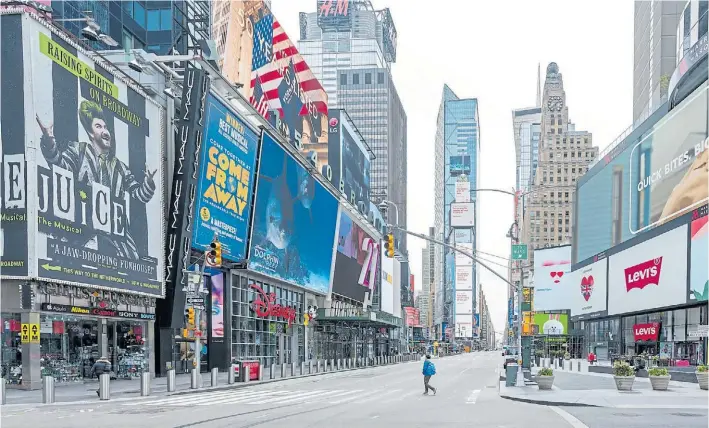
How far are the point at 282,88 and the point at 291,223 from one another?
14209mm

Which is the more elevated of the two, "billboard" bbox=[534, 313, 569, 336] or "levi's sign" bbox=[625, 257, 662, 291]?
"levi's sign" bbox=[625, 257, 662, 291]

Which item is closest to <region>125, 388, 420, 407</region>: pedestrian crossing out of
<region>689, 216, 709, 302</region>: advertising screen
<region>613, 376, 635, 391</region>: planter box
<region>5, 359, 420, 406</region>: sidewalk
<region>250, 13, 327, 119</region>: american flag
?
<region>5, 359, 420, 406</region>: sidewalk

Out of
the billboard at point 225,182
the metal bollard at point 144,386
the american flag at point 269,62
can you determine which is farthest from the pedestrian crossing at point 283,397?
the american flag at point 269,62

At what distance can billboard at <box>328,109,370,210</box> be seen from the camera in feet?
335

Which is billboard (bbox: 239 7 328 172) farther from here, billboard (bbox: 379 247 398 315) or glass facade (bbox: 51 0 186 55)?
billboard (bbox: 379 247 398 315)

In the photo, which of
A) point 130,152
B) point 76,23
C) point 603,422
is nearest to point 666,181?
point 130,152

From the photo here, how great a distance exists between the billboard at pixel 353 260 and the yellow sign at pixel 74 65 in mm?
46980

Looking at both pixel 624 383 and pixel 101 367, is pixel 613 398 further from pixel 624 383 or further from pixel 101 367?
pixel 101 367

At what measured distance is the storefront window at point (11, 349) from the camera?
34906mm

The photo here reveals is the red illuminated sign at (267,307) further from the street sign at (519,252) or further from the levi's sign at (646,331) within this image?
the levi's sign at (646,331)

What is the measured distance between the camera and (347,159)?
10881 cm

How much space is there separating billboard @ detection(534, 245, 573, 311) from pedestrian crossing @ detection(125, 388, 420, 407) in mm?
99660

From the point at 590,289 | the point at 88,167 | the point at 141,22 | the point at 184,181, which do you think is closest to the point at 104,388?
the point at 88,167

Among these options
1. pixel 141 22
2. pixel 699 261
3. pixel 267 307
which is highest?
pixel 141 22
